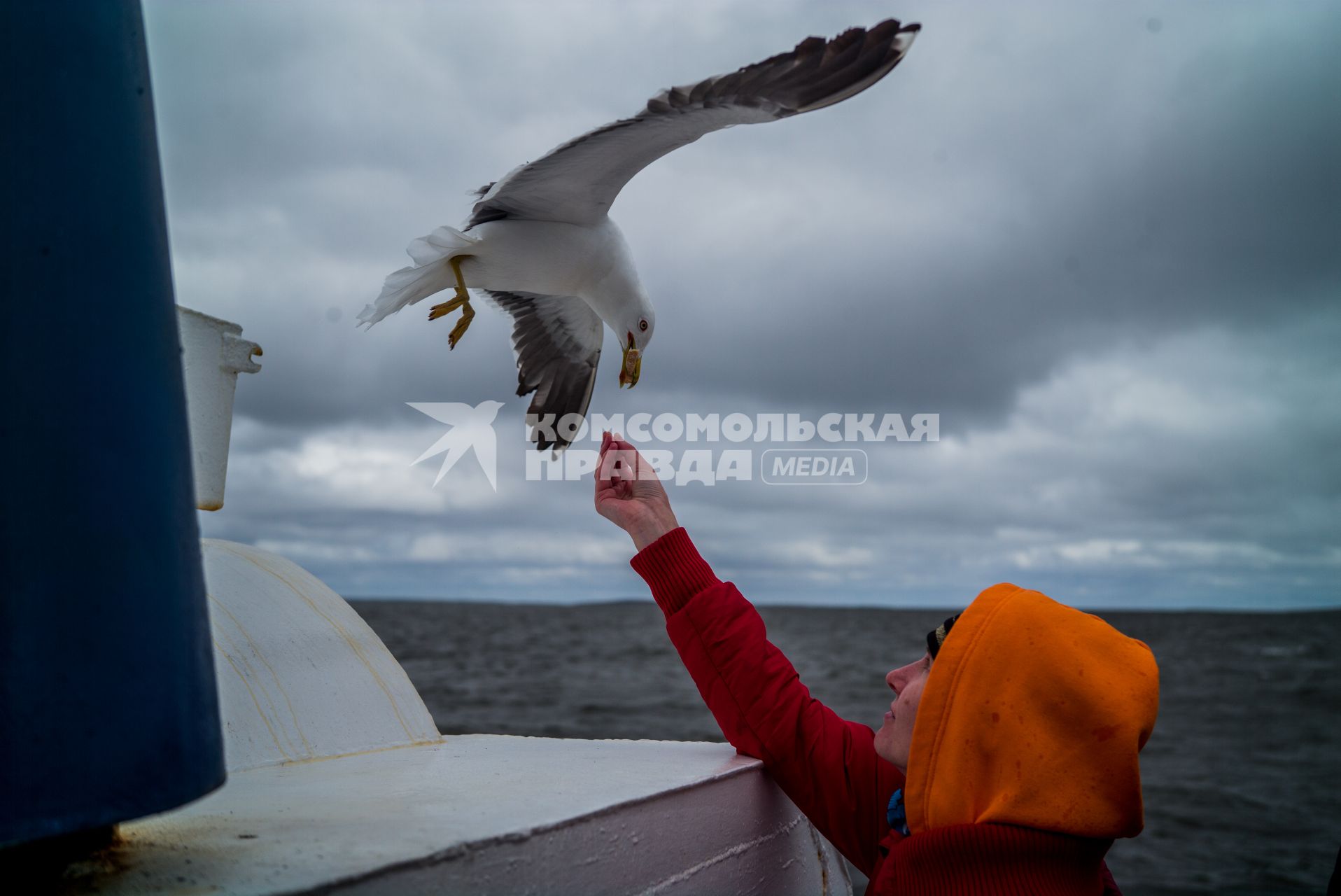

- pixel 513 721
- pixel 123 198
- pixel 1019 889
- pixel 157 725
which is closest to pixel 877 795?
pixel 1019 889

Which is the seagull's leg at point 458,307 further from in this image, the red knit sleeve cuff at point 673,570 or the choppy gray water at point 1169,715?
the choppy gray water at point 1169,715

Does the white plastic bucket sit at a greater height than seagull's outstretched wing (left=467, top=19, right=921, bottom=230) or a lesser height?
lesser

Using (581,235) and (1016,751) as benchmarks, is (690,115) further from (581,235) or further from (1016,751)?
(1016,751)

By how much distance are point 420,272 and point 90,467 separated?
11.3 ft

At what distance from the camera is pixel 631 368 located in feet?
16.0

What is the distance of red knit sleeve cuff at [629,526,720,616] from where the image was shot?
2.50m

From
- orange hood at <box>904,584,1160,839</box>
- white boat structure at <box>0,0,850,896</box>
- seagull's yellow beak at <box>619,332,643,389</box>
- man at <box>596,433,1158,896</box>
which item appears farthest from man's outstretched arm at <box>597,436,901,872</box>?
seagull's yellow beak at <box>619,332,643,389</box>

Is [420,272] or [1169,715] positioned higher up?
[420,272]

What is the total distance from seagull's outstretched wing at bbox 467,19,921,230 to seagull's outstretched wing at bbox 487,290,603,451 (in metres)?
0.96

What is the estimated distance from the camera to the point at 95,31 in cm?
130

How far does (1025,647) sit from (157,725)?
1.43m

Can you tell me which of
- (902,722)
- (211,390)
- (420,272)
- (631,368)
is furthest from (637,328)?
(902,722)

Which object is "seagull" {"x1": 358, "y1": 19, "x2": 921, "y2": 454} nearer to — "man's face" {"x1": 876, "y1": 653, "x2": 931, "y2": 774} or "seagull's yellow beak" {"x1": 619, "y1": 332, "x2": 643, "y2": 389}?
"seagull's yellow beak" {"x1": 619, "y1": 332, "x2": 643, "y2": 389}

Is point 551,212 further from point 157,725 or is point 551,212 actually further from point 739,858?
point 157,725
